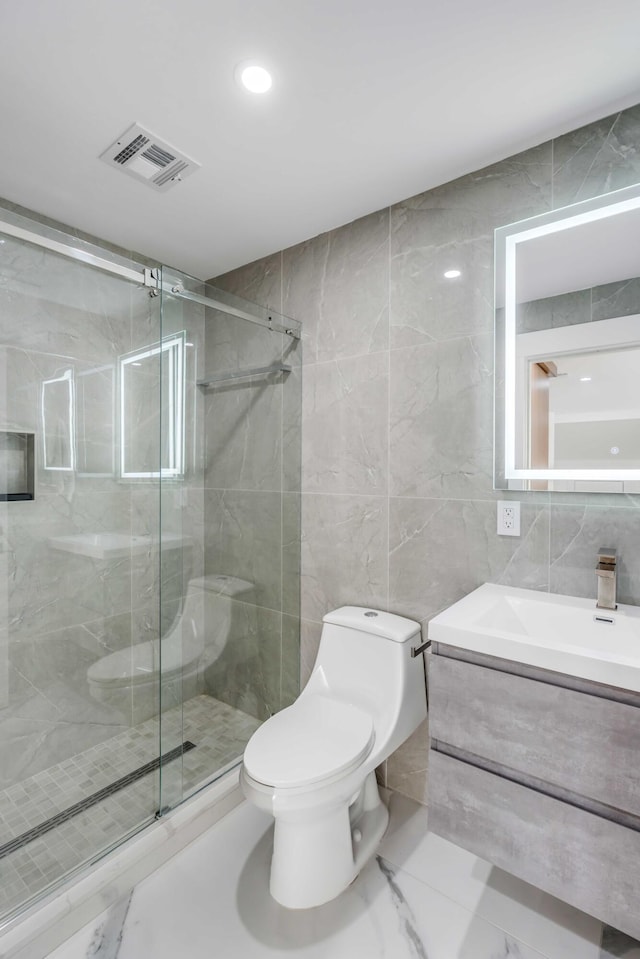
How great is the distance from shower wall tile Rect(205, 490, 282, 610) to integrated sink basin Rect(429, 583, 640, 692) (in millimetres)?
906

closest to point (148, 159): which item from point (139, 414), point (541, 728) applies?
point (139, 414)

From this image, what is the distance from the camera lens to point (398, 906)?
1360 mm

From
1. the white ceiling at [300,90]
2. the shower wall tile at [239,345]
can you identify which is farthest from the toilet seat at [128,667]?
the white ceiling at [300,90]

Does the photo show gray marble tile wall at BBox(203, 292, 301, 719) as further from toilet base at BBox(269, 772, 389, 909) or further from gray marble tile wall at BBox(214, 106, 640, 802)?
toilet base at BBox(269, 772, 389, 909)

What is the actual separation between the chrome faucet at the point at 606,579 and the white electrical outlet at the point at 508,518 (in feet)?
0.86

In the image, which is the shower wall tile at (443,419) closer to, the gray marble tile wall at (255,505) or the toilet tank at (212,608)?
the gray marble tile wall at (255,505)

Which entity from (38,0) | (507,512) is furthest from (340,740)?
(38,0)

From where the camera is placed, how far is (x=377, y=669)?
1670 mm

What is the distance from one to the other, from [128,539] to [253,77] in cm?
169

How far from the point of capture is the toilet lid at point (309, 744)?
50.4 inches

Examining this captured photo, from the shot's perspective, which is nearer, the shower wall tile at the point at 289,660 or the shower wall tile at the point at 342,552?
the shower wall tile at the point at 342,552

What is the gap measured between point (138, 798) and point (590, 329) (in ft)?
7.15

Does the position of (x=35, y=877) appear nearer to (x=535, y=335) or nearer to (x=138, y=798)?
(x=138, y=798)

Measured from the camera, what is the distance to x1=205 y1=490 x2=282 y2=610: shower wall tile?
6.03ft
